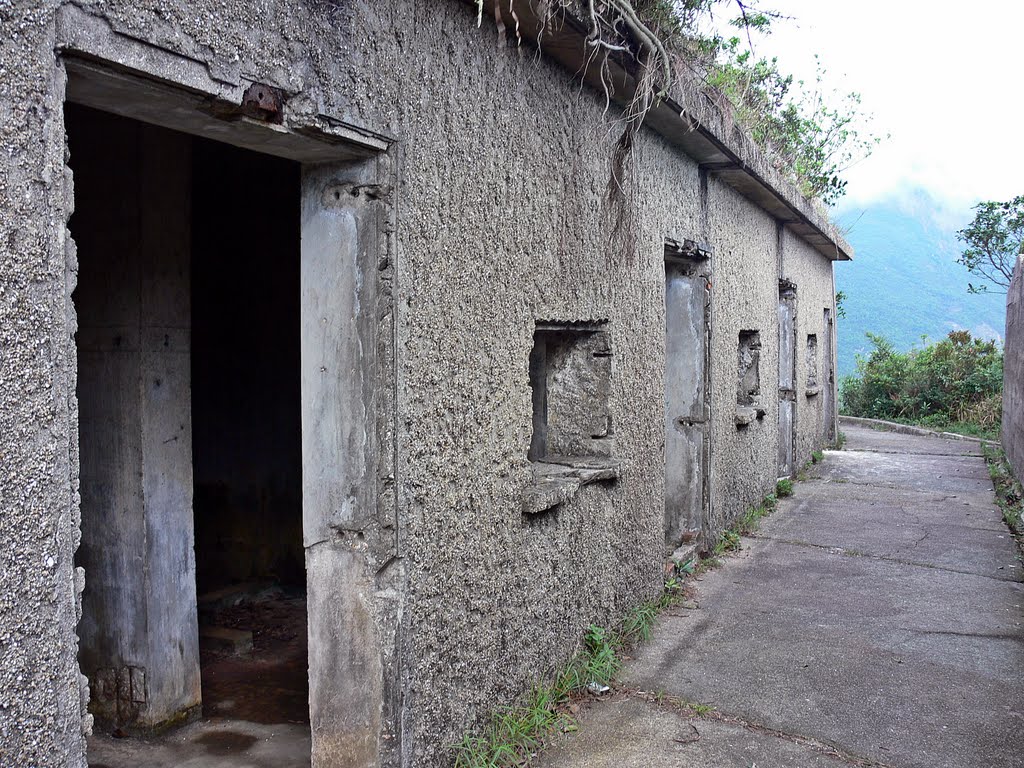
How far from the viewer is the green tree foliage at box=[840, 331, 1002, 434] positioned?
1742 centimetres

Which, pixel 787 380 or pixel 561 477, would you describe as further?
pixel 787 380

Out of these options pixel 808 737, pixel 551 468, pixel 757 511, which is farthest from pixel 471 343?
pixel 757 511

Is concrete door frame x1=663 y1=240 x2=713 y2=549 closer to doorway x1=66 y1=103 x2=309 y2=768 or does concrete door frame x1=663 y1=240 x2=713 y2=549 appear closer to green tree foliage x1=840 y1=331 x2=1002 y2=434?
doorway x1=66 y1=103 x2=309 y2=768

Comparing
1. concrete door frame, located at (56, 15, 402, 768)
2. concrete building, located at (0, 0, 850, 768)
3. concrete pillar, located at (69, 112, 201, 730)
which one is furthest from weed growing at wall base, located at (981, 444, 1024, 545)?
concrete pillar, located at (69, 112, 201, 730)

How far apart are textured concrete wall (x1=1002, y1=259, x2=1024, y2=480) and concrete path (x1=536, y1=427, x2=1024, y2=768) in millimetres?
2902

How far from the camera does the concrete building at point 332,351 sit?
176 cm

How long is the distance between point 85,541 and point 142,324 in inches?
37.8

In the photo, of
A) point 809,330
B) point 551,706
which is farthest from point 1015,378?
point 551,706

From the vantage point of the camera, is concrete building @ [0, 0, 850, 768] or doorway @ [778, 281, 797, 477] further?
doorway @ [778, 281, 797, 477]

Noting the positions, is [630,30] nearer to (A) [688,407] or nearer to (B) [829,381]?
(A) [688,407]

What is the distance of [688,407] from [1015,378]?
6.66 m

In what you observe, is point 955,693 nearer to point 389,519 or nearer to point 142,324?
point 389,519

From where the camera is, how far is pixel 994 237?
21.0m

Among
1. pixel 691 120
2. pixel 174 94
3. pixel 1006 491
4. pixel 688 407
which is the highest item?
pixel 691 120
